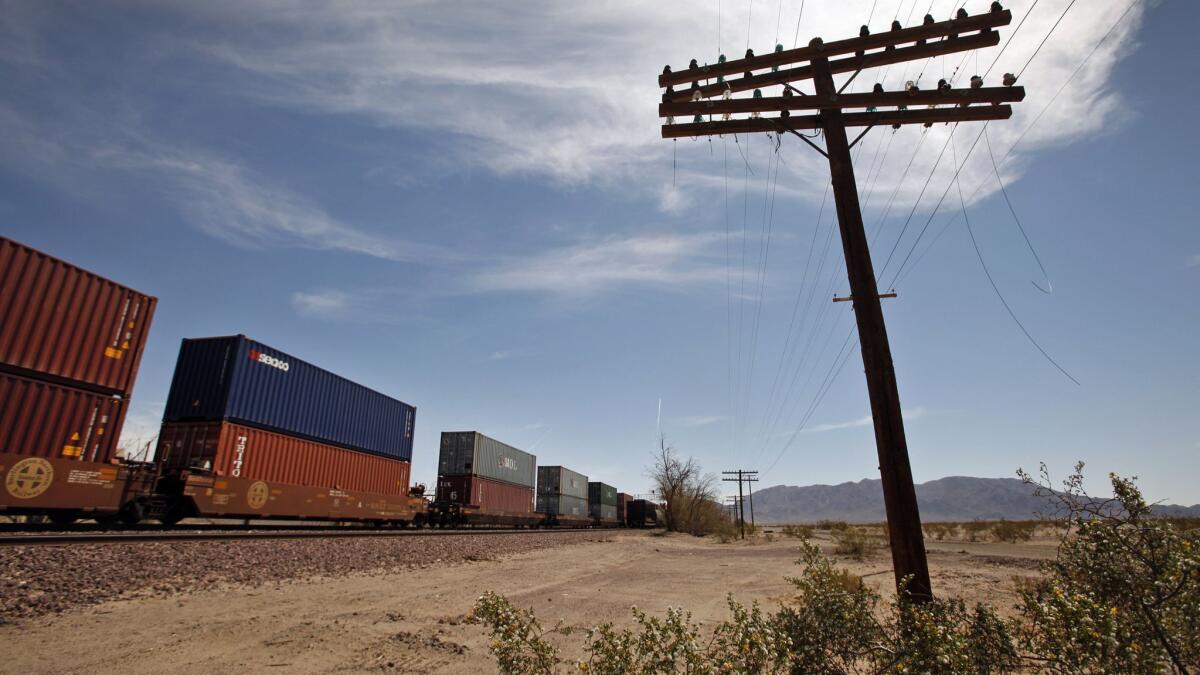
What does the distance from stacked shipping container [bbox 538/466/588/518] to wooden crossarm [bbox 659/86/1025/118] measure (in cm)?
4082

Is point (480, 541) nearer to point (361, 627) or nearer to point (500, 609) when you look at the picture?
point (361, 627)

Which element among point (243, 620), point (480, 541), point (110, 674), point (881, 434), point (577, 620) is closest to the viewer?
point (110, 674)

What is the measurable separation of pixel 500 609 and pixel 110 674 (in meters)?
4.29

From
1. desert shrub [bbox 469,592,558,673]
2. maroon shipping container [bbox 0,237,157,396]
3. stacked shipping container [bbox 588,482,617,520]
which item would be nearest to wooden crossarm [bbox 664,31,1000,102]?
desert shrub [bbox 469,592,558,673]

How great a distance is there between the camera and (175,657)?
5.14m

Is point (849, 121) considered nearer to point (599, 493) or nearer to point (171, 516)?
point (171, 516)

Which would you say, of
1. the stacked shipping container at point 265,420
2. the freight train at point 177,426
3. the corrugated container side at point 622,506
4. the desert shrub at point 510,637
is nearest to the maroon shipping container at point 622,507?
the corrugated container side at point 622,506

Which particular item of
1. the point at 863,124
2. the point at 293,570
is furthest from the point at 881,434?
the point at 293,570

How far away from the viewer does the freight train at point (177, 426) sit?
37.8 feet

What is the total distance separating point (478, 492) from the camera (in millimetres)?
32750

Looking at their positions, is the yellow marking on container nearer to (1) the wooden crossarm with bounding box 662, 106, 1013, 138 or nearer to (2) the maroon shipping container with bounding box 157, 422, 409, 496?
(2) the maroon shipping container with bounding box 157, 422, 409, 496

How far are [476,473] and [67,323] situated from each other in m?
23.1

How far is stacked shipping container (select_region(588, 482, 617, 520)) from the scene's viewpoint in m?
53.9

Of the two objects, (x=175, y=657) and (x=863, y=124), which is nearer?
(x=175, y=657)
